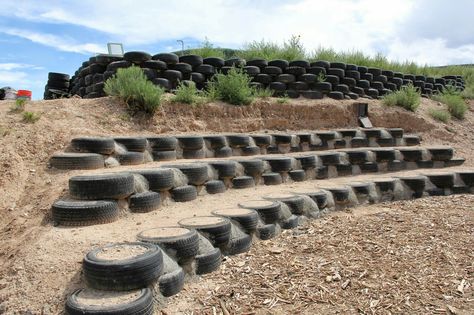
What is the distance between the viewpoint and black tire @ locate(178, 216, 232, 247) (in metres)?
3.33

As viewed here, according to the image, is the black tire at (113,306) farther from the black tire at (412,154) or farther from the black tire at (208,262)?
the black tire at (412,154)

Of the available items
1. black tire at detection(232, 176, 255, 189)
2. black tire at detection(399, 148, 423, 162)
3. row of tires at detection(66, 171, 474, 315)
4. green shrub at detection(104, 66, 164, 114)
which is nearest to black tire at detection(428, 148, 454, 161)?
black tire at detection(399, 148, 423, 162)

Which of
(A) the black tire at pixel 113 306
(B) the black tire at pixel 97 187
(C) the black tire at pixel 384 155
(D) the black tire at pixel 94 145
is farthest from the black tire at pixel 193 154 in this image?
(A) the black tire at pixel 113 306

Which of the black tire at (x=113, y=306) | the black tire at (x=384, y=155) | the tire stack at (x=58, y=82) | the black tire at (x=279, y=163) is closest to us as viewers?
the black tire at (x=113, y=306)

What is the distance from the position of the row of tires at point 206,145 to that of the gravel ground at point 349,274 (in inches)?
75.4

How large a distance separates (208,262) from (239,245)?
46cm

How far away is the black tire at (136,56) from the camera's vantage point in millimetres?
7289

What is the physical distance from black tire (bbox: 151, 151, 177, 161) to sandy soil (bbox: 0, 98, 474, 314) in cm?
97

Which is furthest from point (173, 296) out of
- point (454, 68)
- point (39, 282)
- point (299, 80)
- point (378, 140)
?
point (454, 68)

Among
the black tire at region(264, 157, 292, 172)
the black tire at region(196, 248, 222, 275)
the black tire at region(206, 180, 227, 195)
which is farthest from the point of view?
the black tire at region(264, 157, 292, 172)

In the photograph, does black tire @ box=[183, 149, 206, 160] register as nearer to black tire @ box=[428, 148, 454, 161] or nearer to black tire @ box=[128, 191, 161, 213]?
black tire @ box=[128, 191, 161, 213]

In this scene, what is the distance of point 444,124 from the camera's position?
994cm

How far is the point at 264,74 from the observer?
8.57m

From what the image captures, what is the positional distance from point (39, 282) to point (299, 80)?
7.11 metres
